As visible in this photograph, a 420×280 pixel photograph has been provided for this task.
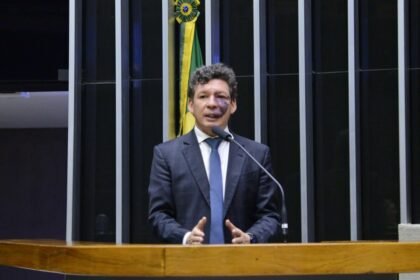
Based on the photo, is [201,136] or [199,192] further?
[201,136]

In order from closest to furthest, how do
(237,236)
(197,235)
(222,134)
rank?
(197,235)
(237,236)
(222,134)

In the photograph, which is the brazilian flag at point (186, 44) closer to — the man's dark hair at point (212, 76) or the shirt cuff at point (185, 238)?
the man's dark hair at point (212, 76)

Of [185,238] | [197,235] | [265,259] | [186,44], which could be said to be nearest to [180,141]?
[185,238]

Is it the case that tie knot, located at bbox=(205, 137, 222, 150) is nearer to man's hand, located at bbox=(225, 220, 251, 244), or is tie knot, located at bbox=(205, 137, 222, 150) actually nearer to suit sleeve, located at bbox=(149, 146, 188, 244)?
suit sleeve, located at bbox=(149, 146, 188, 244)

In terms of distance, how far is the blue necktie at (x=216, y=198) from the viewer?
467 cm

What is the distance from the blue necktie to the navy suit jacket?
0.07ft

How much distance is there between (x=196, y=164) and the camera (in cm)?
480

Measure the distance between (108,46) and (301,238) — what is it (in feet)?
10.0

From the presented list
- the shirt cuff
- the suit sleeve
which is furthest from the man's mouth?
the shirt cuff

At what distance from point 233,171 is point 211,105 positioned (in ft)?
1.03

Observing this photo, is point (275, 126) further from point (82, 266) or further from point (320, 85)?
point (82, 266)

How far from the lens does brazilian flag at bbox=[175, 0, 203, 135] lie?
11.5m

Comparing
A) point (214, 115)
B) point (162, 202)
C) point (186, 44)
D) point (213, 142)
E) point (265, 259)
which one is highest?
point (186, 44)

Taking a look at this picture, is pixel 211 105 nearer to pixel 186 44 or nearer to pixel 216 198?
pixel 216 198
